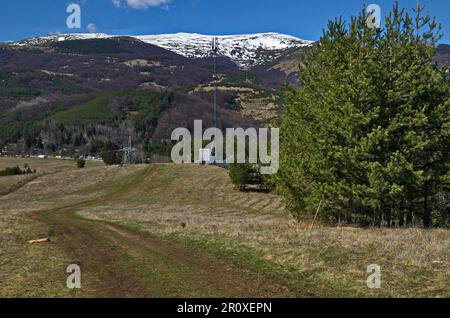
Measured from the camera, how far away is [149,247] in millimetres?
20281

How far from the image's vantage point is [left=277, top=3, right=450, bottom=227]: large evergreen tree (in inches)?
1040

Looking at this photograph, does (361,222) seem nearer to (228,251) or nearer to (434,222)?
(434,222)

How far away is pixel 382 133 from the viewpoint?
2631cm

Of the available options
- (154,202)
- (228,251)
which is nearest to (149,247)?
(228,251)

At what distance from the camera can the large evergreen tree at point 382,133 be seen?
86.6 ft

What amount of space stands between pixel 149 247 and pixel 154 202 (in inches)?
2461
